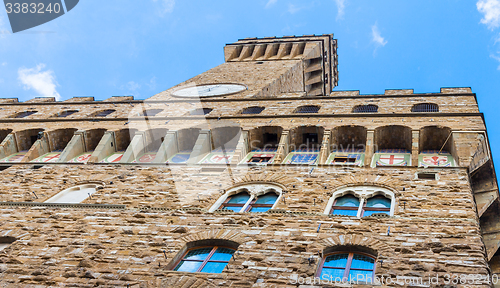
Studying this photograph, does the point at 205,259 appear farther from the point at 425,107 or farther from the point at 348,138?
the point at 425,107

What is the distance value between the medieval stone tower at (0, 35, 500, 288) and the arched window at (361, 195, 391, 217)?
0.16ft

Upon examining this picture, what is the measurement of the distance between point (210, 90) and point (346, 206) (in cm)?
1363

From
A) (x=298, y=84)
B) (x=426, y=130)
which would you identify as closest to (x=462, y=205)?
(x=426, y=130)

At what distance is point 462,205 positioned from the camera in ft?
37.6

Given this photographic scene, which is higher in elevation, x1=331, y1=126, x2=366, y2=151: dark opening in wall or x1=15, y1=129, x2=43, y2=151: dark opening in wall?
x1=331, y1=126, x2=366, y2=151: dark opening in wall

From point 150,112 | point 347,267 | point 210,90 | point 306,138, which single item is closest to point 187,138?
point 150,112

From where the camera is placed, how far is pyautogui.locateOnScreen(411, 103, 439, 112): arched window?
1803cm

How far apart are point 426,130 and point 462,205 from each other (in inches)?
196

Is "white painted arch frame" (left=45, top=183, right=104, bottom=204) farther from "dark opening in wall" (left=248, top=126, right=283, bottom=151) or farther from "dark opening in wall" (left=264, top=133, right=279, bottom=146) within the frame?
"dark opening in wall" (left=264, top=133, right=279, bottom=146)

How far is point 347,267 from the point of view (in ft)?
31.5

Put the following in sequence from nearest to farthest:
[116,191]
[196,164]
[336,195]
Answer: [336,195]
[116,191]
[196,164]

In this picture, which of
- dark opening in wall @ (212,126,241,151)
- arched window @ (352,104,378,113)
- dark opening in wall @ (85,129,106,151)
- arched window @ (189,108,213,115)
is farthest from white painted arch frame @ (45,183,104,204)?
arched window @ (352,104,378,113)

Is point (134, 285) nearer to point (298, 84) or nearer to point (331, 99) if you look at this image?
point (331, 99)

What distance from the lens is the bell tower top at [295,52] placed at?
117 feet
